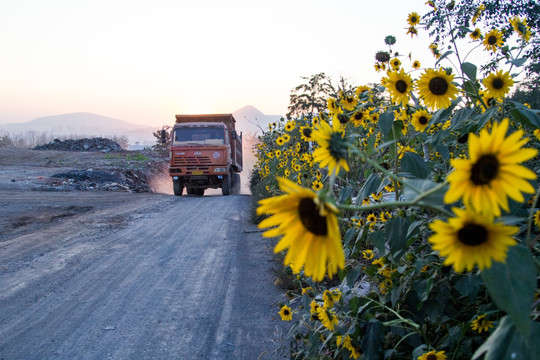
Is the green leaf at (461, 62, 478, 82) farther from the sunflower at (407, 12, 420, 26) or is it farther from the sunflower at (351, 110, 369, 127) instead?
the sunflower at (407, 12, 420, 26)

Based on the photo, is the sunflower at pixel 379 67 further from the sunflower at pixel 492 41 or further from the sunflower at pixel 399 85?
the sunflower at pixel 399 85

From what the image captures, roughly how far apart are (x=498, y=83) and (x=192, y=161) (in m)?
15.4

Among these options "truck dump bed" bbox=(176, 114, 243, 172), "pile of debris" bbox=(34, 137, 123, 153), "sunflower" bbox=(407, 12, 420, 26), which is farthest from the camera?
"pile of debris" bbox=(34, 137, 123, 153)

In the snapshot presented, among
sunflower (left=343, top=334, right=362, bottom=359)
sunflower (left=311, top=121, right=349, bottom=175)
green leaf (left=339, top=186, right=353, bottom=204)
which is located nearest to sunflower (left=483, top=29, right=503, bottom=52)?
green leaf (left=339, top=186, right=353, bottom=204)

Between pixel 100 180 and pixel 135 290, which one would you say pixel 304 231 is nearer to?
pixel 135 290

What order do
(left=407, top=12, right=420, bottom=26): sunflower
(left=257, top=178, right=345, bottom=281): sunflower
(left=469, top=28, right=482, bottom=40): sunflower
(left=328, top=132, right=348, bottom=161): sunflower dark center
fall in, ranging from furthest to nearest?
(left=407, top=12, right=420, bottom=26): sunflower
(left=469, top=28, right=482, bottom=40): sunflower
(left=328, top=132, right=348, bottom=161): sunflower dark center
(left=257, top=178, right=345, bottom=281): sunflower

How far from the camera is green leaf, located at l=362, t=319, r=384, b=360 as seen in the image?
2.07 meters

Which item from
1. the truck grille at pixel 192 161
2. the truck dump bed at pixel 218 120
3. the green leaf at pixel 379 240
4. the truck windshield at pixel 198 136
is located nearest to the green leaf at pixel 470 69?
the green leaf at pixel 379 240

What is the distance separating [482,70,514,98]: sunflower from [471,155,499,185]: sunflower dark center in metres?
1.65

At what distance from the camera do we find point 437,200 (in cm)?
94

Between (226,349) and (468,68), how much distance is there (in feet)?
8.85

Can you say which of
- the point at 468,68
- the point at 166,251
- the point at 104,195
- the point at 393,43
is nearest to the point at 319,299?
the point at 468,68

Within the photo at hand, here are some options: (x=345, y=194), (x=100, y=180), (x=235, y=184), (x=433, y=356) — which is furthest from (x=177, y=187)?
(x=433, y=356)

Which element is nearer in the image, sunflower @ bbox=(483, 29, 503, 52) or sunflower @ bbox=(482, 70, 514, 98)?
sunflower @ bbox=(482, 70, 514, 98)
